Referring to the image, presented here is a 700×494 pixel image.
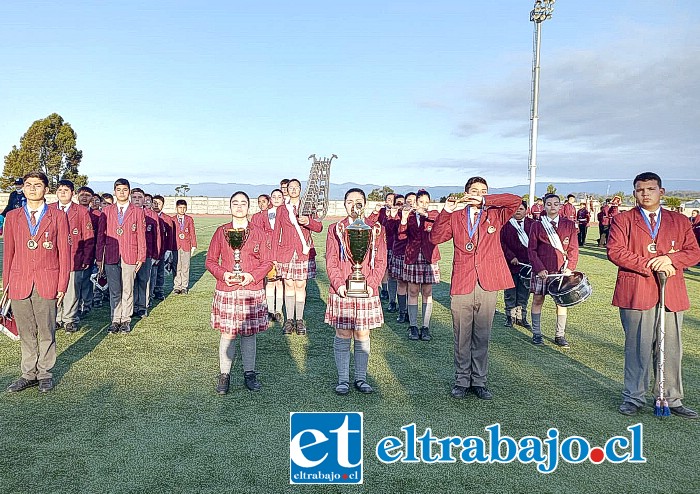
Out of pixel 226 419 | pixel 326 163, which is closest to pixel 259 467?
pixel 226 419

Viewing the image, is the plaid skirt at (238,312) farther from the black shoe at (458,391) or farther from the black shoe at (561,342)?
the black shoe at (561,342)

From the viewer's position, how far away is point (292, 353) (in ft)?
21.1

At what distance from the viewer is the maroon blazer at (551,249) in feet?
22.3

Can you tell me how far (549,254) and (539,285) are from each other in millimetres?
414

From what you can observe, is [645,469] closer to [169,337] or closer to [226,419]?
[226,419]

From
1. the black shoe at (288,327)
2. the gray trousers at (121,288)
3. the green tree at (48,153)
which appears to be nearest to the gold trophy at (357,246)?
the black shoe at (288,327)

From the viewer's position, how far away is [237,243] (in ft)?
16.1

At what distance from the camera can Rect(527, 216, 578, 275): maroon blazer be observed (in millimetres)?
6797

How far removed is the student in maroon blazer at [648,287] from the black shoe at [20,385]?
5445mm

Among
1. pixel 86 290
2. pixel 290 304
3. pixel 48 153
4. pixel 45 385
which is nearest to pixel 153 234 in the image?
pixel 86 290

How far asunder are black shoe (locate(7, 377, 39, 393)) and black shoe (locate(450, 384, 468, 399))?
4001 millimetres

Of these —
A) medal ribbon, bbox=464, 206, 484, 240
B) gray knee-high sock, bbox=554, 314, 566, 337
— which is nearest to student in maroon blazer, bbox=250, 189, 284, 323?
medal ribbon, bbox=464, 206, 484, 240

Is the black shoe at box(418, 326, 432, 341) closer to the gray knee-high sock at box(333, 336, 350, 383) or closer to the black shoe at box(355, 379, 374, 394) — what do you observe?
the black shoe at box(355, 379, 374, 394)

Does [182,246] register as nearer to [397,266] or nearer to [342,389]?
[397,266]
